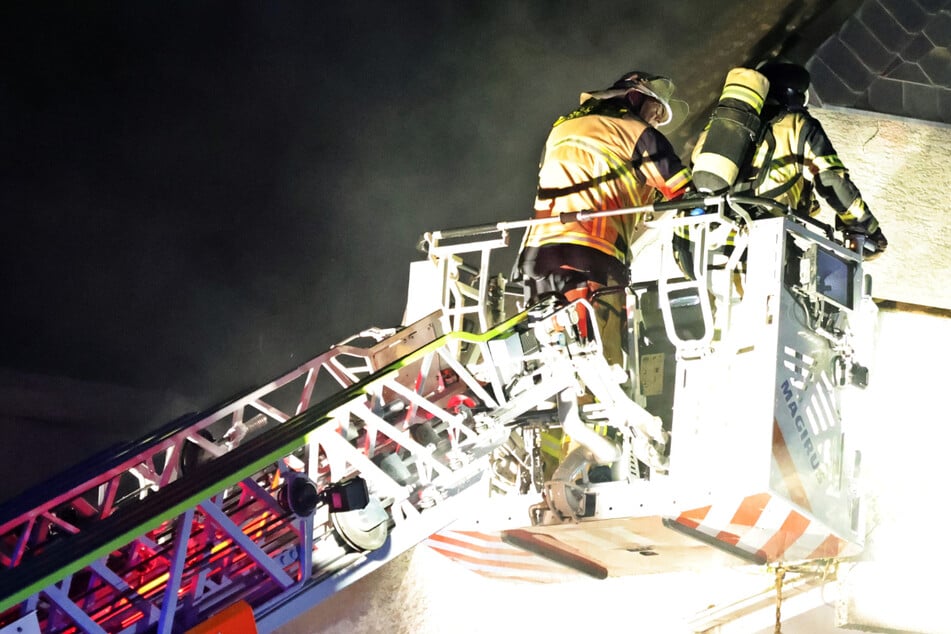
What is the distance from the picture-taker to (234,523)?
5.32m

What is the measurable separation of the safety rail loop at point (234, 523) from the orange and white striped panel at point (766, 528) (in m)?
1.14

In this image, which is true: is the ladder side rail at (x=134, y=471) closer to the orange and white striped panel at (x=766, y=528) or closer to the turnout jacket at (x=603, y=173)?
the turnout jacket at (x=603, y=173)

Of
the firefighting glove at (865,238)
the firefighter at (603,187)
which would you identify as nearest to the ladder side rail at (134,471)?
the firefighter at (603,187)

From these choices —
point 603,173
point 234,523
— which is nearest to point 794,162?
point 603,173

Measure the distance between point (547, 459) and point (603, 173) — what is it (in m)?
1.63

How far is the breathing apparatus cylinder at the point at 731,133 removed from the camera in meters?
5.97

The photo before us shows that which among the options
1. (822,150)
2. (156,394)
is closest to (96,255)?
(156,394)

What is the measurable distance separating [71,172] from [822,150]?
481 cm

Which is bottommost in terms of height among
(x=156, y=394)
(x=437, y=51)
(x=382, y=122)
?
(x=156, y=394)

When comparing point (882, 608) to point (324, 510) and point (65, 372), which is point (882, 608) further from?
point (65, 372)

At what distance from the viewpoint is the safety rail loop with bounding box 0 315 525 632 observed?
4.73 metres

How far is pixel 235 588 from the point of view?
5.30 metres

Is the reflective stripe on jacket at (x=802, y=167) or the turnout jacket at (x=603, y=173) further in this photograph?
the turnout jacket at (x=603, y=173)

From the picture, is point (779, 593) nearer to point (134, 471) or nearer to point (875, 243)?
point (875, 243)
